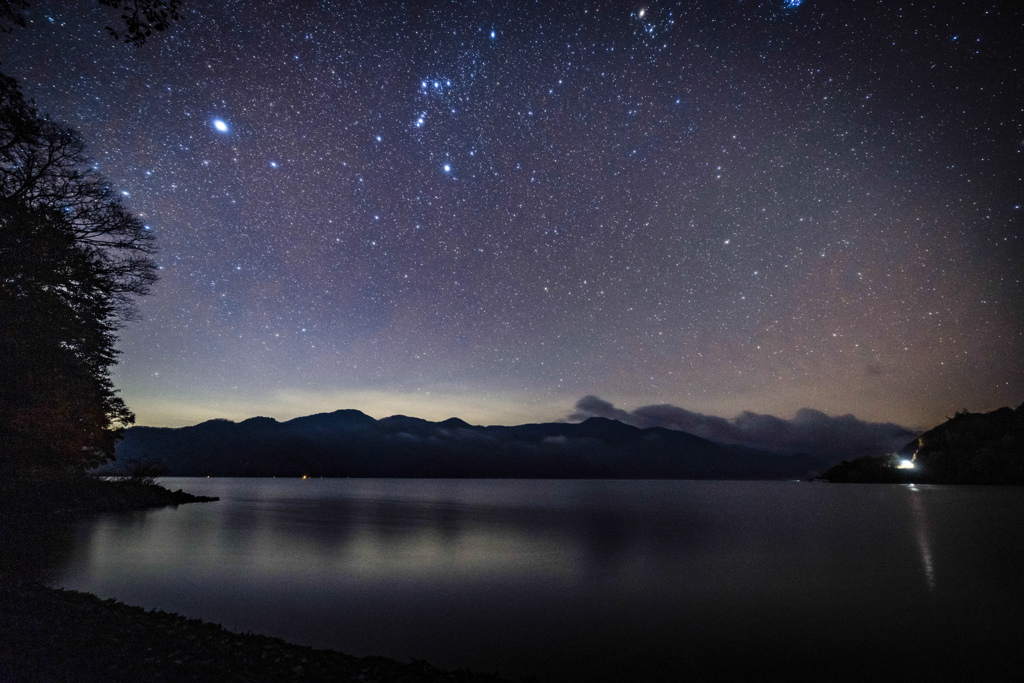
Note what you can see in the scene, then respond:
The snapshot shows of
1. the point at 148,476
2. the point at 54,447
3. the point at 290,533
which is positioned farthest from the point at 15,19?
the point at 148,476

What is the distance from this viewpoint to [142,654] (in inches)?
305

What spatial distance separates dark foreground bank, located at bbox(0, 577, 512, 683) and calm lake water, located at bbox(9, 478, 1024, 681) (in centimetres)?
275

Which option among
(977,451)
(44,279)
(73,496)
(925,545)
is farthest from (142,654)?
(977,451)

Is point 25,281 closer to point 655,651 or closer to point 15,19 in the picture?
point 15,19

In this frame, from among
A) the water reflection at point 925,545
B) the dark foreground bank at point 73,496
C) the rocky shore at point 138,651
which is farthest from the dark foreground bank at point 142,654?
the dark foreground bank at point 73,496

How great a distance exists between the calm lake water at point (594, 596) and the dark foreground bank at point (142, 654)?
9.03 feet

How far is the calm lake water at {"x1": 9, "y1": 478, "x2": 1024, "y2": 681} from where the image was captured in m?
11.7

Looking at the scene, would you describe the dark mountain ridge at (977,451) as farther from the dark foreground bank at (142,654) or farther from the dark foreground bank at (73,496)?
the dark foreground bank at (142,654)

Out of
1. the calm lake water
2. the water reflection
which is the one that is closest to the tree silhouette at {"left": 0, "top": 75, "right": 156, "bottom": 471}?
the calm lake water

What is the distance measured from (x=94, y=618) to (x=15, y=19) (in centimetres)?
969

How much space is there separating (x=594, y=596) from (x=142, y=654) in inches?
520

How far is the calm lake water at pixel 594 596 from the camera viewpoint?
38.4 feet

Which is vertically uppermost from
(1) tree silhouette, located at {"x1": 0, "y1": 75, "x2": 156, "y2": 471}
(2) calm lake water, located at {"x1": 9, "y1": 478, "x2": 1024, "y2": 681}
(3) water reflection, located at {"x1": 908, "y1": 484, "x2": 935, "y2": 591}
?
(1) tree silhouette, located at {"x1": 0, "y1": 75, "x2": 156, "y2": 471}

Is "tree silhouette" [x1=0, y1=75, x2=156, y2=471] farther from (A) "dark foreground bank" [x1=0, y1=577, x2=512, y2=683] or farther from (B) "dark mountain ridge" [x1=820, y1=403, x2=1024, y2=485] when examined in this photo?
(B) "dark mountain ridge" [x1=820, y1=403, x2=1024, y2=485]
